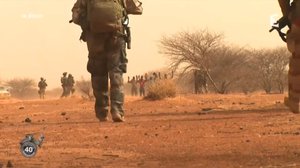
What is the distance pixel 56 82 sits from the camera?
118062mm

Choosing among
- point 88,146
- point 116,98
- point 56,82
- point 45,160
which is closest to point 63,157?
point 45,160

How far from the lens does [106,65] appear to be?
1018cm

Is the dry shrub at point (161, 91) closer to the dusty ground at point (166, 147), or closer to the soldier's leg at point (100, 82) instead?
the soldier's leg at point (100, 82)

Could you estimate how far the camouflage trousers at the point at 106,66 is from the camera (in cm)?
981

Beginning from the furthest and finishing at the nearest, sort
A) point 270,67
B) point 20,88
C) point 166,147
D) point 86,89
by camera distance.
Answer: point 20,88 < point 270,67 < point 86,89 < point 166,147

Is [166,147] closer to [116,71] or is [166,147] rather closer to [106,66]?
[116,71]

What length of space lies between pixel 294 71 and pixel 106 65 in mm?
4647

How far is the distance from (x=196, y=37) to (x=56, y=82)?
235 ft

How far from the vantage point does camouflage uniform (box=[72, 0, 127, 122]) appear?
32.1 ft

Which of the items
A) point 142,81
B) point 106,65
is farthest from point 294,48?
point 142,81

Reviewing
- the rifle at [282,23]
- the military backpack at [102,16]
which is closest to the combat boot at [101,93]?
the military backpack at [102,16]

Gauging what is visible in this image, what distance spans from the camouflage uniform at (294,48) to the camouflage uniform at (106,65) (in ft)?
13.5

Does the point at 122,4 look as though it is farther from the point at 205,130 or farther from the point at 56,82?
the point at 56,82

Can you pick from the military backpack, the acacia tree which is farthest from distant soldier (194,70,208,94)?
the military backpack
